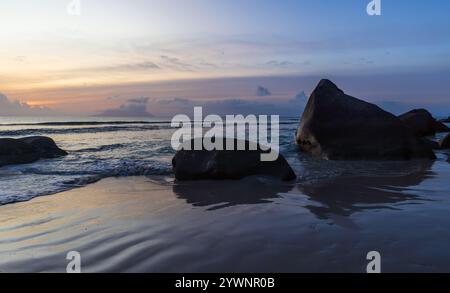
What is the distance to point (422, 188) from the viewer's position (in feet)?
19.7

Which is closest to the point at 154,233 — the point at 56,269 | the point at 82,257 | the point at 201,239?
the point at 201,239

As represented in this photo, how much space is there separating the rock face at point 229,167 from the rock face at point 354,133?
11.5 feet

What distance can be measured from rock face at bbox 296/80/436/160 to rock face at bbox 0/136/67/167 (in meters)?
7.49

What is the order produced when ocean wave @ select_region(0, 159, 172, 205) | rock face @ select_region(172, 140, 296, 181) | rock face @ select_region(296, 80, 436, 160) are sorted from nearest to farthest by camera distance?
1. ocean wave @ select_region(0, 159, 172, 205)
2. rock face @ select_region(172, 140, 296, 181)
3. rock face @ select_region(296, 80, 436, 160)

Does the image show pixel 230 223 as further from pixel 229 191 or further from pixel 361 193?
pixel 361 193

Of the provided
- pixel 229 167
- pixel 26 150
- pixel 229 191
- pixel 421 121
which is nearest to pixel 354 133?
pixel 229 167

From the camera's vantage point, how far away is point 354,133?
414 inches

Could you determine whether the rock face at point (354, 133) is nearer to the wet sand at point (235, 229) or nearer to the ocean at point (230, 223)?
the ocean at point (230, 223)

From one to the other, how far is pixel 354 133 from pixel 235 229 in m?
7.45

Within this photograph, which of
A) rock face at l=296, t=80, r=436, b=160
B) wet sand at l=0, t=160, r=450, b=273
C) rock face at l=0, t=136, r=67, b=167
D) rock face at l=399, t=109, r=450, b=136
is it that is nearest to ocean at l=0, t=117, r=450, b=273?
wet sand at l=0, t=160, r=450, b=273

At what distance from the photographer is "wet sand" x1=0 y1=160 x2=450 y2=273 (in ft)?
9.95

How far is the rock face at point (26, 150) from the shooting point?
406 inches

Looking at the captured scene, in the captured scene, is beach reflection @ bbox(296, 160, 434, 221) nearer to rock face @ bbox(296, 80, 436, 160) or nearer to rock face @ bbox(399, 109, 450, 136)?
rock face @ bbox(296, 80, 436, 160)

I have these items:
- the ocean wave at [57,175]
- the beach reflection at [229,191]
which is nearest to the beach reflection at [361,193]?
the beach reflection at [229,191]
